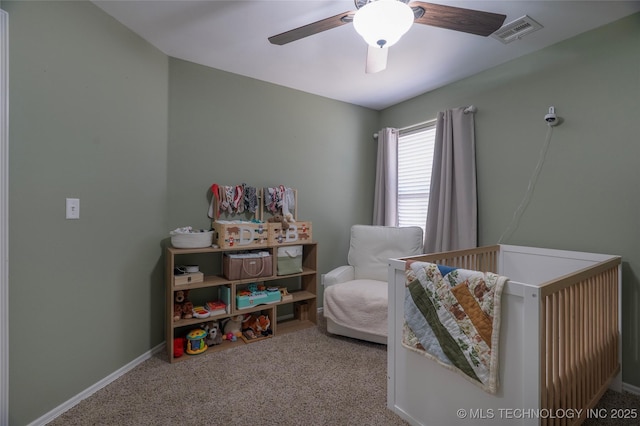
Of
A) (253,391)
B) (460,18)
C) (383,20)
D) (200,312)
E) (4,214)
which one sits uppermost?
(460,18)

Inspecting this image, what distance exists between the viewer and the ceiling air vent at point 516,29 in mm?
1819

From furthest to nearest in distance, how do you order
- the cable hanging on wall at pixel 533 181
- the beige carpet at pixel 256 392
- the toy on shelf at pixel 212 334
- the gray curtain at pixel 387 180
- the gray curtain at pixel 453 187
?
the gray curtain at pixel 387 180
the gray curtain at pixel 453 187
the toy on shelf at pixel 212 334
the cable hanging on wall at pixel 533 181
the beige carpet at pixel 256 392

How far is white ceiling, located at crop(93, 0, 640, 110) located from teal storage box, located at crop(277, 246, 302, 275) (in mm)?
1598

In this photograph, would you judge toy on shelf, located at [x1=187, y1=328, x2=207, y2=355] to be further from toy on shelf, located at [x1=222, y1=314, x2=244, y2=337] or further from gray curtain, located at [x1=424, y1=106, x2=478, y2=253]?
gray curtain, located at [x1=424, y1=106, x2=478, y2=253]

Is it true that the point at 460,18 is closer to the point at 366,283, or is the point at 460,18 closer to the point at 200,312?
the point at 366,283

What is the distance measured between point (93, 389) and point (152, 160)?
1528 millimetres

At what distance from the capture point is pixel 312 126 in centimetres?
308

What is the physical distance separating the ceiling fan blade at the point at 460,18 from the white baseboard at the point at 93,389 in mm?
2688

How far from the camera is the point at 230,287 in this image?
2342mm

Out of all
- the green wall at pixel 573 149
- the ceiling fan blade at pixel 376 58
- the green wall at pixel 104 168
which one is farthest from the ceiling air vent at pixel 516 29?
the green wall at pixel 104 168

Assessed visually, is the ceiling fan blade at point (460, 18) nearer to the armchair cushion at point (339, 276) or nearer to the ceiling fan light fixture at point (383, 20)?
the ceiling fan light fixture at point (383, 20)

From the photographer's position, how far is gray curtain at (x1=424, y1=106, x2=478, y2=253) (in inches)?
101

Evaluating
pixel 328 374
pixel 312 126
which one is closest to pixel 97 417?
pixel 328 374

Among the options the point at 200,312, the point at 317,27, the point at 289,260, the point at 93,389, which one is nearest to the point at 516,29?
the point at 317,27
